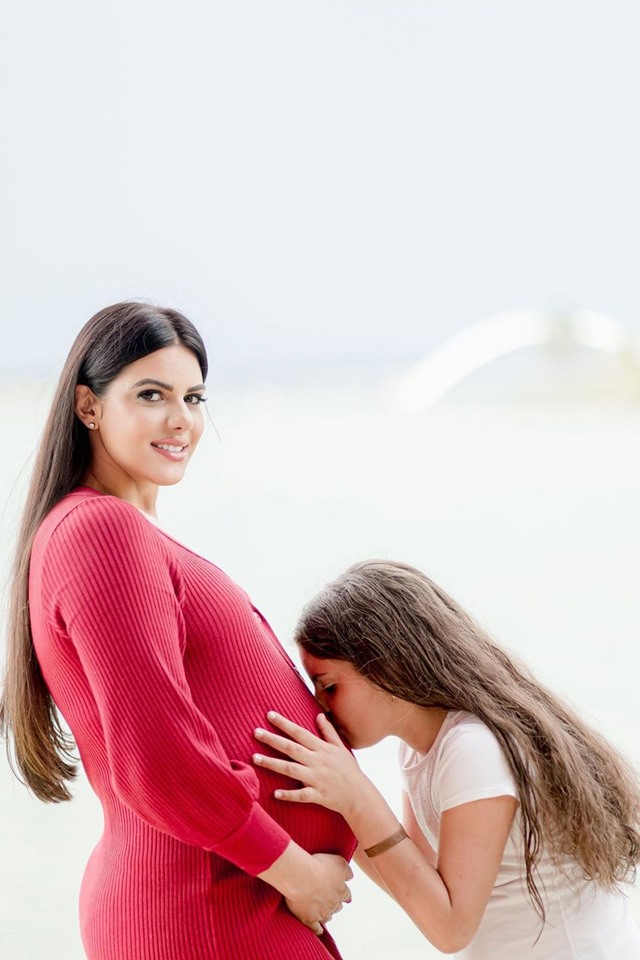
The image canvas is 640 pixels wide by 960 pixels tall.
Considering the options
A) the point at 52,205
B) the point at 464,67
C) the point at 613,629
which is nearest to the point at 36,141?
the point at 52,205

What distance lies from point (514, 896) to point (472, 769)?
7.7 inches

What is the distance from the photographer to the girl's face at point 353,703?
133 cm

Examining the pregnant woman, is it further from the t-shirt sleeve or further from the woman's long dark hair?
the t-shirt sleeve

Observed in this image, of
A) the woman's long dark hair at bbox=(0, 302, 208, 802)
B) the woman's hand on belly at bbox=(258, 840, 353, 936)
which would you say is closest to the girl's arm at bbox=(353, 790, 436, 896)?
A: the woman's hand on belly at bbox=(258, 840, 353, 936)

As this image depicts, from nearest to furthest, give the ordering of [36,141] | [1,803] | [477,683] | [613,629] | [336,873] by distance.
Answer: [336,873], [477,683], [1,803], [36,141], [613,629]

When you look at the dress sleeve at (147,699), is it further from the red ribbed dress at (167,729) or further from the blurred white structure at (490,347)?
the blurred white structure at (490,347)

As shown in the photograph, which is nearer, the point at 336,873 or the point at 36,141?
the point at 336,873

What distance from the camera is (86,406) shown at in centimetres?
130

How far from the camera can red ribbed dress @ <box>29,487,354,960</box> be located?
3.46ft

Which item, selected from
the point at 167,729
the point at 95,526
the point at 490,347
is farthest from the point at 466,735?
the point at 490,347

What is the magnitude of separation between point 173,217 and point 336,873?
13.4ft

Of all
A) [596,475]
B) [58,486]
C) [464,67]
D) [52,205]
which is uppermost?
[464,67]

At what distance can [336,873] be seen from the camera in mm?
1204

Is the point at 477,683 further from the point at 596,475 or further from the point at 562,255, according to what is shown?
the point at 562,255
